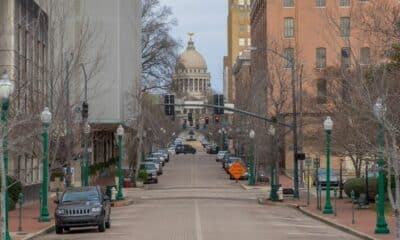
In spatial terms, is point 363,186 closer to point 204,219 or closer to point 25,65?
point 204,219

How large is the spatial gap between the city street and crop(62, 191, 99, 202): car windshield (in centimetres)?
110

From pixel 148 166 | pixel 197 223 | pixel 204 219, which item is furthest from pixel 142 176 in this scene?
pixel 197 223

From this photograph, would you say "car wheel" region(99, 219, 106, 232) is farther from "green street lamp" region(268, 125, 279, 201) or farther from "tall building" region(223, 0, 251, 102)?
"tall building" region(223, 0, 251, 102)

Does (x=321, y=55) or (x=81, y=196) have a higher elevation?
(x=321, y=55)

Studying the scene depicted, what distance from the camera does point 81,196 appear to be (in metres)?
29.5

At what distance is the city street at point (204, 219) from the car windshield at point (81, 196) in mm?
1095

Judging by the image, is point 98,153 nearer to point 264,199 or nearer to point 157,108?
point 157,108

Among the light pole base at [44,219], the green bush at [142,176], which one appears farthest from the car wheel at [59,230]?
the green bush at [142,176]

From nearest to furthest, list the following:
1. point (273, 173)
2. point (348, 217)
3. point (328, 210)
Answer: point (348, 217), point (328, 210), point (273, 173)

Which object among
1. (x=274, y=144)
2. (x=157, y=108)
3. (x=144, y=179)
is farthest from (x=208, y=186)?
(x=157, y=108)

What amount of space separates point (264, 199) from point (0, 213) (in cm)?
2723

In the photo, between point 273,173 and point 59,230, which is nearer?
point 59,230

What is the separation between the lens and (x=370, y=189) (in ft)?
140

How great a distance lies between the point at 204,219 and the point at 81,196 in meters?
6.23
